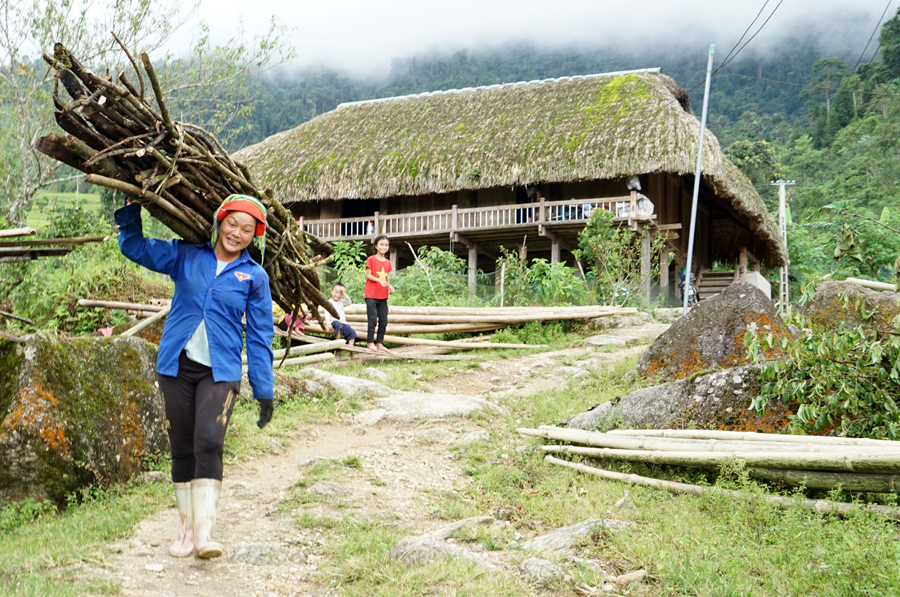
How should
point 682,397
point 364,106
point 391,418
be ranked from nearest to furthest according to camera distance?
point 682,397
point 391,418
point 364,106

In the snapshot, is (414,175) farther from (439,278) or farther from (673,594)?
(673,594)

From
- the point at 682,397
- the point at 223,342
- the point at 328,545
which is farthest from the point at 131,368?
the point at 682,397

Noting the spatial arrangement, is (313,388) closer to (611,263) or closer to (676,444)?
(676,444)

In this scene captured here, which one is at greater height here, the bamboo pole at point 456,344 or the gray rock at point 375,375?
the bamboo pole at point 456,344

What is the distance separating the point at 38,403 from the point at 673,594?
2.98m

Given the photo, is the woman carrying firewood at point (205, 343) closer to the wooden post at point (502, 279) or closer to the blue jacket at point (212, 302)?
the blue jacket at point (212, 302)

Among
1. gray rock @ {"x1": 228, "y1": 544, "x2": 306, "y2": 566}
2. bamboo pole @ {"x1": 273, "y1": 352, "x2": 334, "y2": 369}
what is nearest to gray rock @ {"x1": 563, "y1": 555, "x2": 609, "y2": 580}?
→ gray rock @ {"x1": 228, "y1": 544, "x2": 306, "y2": 566}

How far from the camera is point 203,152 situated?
3324 millimetres

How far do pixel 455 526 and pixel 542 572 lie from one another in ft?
2.04

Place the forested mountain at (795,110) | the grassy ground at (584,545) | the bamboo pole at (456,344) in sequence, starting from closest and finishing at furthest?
1. the grassy ground at (584,545)
2. the bamboo pole at (456,344)
3. the forested mountain at (795,110)

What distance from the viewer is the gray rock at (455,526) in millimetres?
3209

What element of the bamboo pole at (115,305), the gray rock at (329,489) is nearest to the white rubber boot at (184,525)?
the gray rock at (329,489)

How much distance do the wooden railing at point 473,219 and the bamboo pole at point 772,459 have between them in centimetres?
1022

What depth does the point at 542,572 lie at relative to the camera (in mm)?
2795
